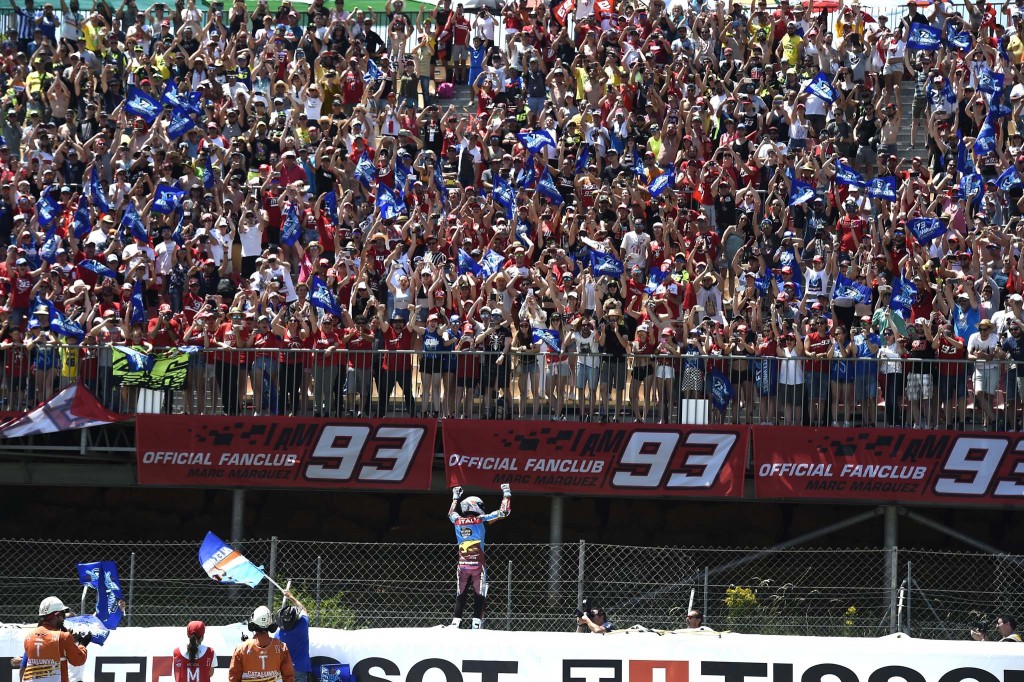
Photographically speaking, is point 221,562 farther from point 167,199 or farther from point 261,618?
point 167,199

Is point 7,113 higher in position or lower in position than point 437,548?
A: higher

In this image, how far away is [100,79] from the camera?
26.5 metres

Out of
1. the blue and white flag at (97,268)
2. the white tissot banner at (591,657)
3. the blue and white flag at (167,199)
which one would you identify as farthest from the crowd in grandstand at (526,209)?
the white tissot banner at (591,657)

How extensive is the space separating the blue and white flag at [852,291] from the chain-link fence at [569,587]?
3088 millimetres

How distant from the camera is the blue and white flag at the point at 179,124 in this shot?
25.0m

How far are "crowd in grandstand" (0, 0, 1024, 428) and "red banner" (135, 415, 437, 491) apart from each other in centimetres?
22

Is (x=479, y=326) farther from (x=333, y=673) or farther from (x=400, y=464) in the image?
(x=333, y=673)

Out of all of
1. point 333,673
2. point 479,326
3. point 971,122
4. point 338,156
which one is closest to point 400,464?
point 479,326

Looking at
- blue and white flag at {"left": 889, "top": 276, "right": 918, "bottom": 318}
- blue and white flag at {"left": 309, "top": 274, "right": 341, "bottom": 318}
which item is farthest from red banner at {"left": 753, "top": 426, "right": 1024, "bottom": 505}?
blue and white flag at {"left": 309, "top": 274, "right": 341, "bottom": 318}

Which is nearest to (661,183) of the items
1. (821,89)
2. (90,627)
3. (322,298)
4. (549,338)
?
(821,89)

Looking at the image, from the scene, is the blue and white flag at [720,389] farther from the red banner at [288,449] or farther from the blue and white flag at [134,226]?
the blue and white flag at [134,226]

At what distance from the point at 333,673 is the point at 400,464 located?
4.56 meters

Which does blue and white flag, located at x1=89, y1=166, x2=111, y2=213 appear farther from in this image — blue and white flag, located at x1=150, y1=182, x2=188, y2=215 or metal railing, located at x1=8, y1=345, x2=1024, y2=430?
metal railing, located at x1=8, y1=345, x2=1024, y2=430

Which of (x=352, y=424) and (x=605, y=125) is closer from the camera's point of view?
(x=352, y=424)
